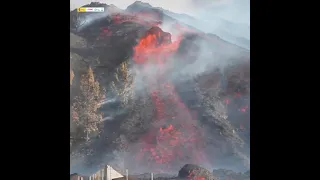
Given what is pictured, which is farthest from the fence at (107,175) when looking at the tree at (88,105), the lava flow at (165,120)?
the tree at (88,105)

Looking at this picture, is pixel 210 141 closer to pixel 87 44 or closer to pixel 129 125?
pixel 129 125

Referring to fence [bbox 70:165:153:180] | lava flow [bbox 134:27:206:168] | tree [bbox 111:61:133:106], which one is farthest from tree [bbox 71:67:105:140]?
lava flow [bbox 134:27:206:168]

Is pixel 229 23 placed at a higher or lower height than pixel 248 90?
higher

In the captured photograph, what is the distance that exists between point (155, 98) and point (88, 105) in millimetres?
587

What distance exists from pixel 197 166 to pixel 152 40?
1.17 meters

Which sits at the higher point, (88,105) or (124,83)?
(124,83)

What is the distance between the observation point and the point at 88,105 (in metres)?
3.78

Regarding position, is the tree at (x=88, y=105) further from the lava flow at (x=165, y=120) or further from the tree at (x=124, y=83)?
the lava flow at (x=165, y=120)

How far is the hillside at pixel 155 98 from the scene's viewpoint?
3752 mm

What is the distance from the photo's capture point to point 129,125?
12.4 ft

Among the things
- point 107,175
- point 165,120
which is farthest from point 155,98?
point 107,175

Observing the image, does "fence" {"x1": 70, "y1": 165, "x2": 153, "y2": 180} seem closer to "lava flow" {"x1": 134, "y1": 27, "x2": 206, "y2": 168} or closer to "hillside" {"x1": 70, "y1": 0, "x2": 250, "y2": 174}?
"hillside" {"x1": 70, "y1": 0, "x2": 250, "y2": 174}

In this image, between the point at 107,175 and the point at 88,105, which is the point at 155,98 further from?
the point at 107,175

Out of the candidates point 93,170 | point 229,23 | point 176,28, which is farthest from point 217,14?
point 93,170
